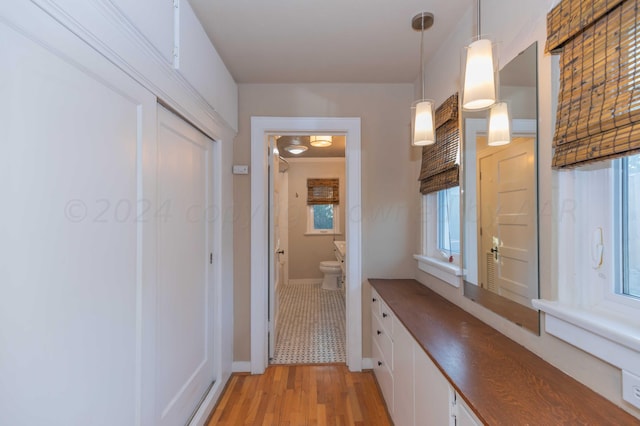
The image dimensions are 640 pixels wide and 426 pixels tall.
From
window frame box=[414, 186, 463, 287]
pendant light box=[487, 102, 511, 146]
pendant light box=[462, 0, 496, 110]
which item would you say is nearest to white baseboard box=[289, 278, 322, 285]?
window frame box=[414, 186, 463, 287]

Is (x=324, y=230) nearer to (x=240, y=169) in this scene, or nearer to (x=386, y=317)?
(x=240, y=169)

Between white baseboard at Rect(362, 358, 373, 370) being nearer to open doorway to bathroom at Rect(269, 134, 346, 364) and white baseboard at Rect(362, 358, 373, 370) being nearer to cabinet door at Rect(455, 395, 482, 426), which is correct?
cabinet door at Rect(455, 395, 482, 426)

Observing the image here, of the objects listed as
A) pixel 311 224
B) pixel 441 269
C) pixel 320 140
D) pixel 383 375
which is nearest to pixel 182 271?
pixel 383 375

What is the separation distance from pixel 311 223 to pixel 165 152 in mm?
4260

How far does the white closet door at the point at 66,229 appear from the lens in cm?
72

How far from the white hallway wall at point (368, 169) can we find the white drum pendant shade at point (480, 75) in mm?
1450

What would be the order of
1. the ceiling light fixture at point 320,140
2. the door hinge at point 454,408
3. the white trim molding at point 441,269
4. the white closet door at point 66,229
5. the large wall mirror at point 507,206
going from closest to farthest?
1. the white closet door at point 66,229
2. the door hinge at point 454,408
3. the large wall mirror at point 507,206
4. the white trim molding at point 441,269
5. the ceiling light fixture at point 320,140

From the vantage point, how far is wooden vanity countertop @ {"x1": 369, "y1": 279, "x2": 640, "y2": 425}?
2.69 ft

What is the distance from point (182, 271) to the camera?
5.67ft

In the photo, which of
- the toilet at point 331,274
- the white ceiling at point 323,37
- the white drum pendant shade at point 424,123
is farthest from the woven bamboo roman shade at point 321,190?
the white drum pendant shade at point 424,123

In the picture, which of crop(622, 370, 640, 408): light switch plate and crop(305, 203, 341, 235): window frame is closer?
crop(622, 370, 640, 408): light switch plate

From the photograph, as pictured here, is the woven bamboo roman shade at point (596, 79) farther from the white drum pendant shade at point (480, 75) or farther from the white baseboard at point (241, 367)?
the white baseboard at point (241, 367)

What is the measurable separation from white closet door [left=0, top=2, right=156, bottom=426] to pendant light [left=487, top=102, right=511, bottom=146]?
1531 millimetres

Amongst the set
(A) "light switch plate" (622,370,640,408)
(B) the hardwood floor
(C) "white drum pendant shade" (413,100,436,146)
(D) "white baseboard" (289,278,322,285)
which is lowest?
(B) the hardwood floor
